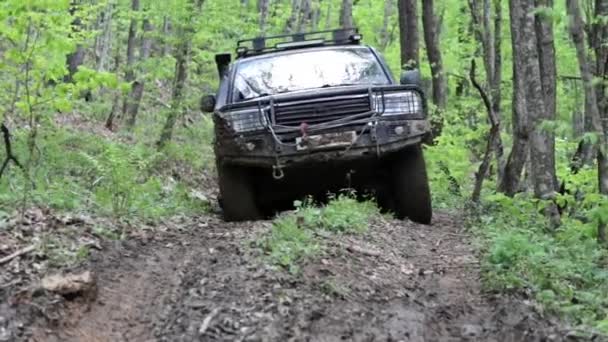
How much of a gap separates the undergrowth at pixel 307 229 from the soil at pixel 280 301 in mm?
108

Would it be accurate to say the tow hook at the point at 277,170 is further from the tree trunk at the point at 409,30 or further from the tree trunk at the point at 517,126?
the tree trunk at the point at 409,30

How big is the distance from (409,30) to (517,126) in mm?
5674

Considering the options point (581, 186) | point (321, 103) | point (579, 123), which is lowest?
point (579, 123)

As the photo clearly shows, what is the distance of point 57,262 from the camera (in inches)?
216

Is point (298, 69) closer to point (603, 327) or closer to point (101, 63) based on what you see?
point (603, 327)

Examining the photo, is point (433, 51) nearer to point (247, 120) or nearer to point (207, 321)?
point (247, 120)

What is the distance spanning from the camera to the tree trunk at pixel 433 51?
16.3m

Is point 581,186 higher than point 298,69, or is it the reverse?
point 298,69

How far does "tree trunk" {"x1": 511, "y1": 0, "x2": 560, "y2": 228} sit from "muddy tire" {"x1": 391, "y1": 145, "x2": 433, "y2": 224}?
1.17 meters

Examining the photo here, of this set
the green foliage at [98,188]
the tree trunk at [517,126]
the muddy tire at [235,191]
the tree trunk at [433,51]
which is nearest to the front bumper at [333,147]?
the muddy tire at [235,191]

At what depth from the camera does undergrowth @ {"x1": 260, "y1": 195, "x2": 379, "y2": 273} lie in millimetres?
5645

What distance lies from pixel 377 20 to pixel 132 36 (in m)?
14.8

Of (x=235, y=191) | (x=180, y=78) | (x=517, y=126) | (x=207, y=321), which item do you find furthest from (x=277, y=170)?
(x=180, y=78)

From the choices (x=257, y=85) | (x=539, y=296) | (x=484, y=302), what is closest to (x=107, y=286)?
(x=484, y=302)
